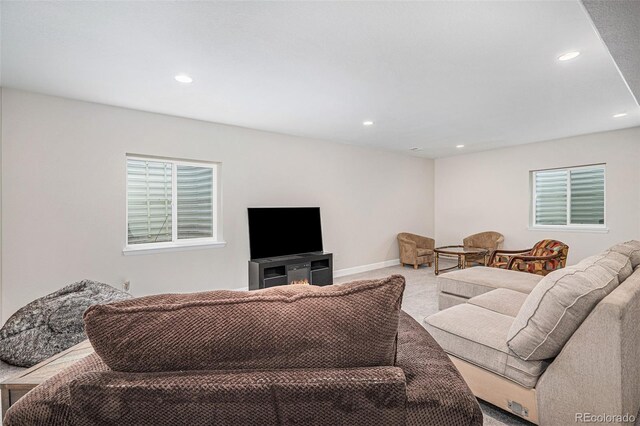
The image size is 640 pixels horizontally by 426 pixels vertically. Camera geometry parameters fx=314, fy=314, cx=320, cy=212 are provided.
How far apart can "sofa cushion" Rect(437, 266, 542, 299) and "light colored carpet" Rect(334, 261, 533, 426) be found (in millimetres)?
426

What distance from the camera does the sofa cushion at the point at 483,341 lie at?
1633 millimetres

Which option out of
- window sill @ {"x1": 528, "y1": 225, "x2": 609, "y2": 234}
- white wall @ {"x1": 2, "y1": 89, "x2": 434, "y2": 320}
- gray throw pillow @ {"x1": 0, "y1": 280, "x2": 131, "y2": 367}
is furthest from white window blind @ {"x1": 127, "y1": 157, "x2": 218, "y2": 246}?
window sill @ {"x1": 528, "y1": 225, "x2": 609, "y2": 234}

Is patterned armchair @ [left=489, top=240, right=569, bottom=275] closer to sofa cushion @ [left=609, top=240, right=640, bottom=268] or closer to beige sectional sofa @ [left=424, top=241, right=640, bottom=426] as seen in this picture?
sofa cushion @ [left=609, top=240, right=640, bottom=268]

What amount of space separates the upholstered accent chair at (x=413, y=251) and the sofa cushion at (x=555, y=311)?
4.52m

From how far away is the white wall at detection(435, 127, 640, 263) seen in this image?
4953 millimetres

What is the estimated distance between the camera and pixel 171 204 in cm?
423

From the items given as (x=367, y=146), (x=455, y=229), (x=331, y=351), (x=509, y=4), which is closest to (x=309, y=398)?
(x=331, y=351)

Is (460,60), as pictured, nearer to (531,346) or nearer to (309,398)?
(531,346)

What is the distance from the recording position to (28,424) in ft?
2.30

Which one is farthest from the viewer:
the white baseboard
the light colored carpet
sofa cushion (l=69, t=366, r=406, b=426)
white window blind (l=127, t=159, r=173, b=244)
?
the white baseboard

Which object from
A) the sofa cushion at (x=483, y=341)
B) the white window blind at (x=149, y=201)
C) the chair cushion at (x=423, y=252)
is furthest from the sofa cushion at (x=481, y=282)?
the white window blind at (x=149, y=201)

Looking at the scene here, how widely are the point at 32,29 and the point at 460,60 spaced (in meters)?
3.14

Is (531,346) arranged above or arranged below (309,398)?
below

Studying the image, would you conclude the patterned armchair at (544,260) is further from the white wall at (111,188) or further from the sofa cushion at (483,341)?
the white wall at (111,188)
